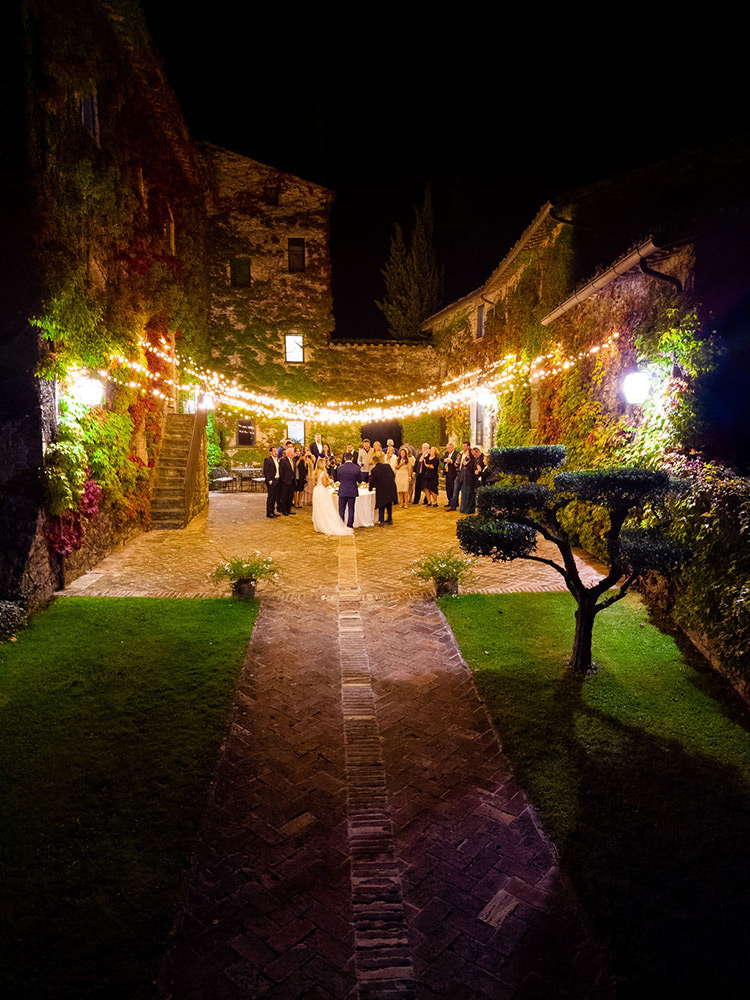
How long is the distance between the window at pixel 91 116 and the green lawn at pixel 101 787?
8.62 metres

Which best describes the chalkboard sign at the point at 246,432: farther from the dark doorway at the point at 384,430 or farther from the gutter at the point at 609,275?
the gutter at the point at 609,275

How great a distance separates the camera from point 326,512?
12.2m

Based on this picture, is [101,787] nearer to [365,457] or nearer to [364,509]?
[364,509]

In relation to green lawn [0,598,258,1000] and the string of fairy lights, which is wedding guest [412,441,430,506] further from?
green lawn [0,598,258,1000]

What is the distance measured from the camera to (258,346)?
21.9 metres


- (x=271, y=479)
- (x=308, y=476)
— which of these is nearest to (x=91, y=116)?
(x=271, y=479)

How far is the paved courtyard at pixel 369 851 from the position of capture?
256 cm

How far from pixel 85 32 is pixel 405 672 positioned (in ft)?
34.8

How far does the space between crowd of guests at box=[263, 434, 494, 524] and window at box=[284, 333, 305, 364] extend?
6.14 metres

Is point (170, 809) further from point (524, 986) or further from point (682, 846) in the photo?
point (682, 846)

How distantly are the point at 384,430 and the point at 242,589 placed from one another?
18.8 metres

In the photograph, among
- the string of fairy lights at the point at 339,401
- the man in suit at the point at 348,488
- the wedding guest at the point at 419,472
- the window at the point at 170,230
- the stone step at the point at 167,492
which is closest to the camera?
the string of fairy lights at the point at 339,401

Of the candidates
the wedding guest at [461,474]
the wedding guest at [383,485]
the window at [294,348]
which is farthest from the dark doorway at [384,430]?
the wedding guest at [383,485]

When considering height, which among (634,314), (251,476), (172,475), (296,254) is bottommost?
(251,476)
